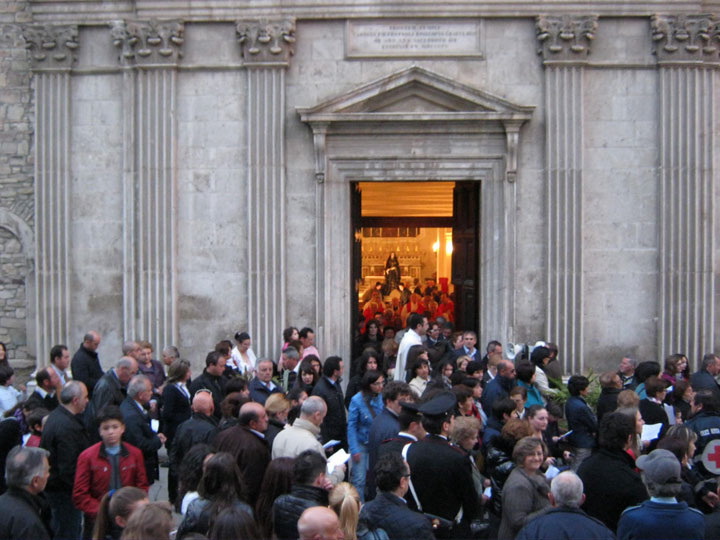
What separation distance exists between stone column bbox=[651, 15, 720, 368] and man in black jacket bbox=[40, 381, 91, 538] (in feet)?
29.3

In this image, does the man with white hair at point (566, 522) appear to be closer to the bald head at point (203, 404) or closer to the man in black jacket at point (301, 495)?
the man in black jacket at point (301, 495)

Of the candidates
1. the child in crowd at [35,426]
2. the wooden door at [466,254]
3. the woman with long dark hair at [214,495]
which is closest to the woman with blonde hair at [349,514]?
the woman with long dark hair at [214,495]

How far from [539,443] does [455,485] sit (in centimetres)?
63

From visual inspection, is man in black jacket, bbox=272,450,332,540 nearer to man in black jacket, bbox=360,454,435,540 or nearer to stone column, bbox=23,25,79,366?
man in black jacket, bbox=360,454,435,540

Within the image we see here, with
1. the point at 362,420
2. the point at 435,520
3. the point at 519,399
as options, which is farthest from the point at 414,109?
the point at 435,520

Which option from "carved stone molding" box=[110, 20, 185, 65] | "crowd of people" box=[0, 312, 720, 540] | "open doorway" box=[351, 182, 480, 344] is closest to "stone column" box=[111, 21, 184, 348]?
"carved stone molding" box=[110, 20, 185, 65]

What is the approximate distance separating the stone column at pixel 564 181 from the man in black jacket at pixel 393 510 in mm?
8549

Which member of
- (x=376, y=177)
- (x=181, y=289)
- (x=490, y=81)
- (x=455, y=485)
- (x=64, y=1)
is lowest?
(x=455, y=485)

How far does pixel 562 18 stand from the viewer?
1397 cm

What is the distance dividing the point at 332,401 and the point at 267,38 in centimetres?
654

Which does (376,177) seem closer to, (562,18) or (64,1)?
(562,18)

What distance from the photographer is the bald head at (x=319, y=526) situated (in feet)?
15.5

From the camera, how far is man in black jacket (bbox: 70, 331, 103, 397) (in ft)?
36.4

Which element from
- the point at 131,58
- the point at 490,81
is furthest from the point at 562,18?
the point at 131,58
